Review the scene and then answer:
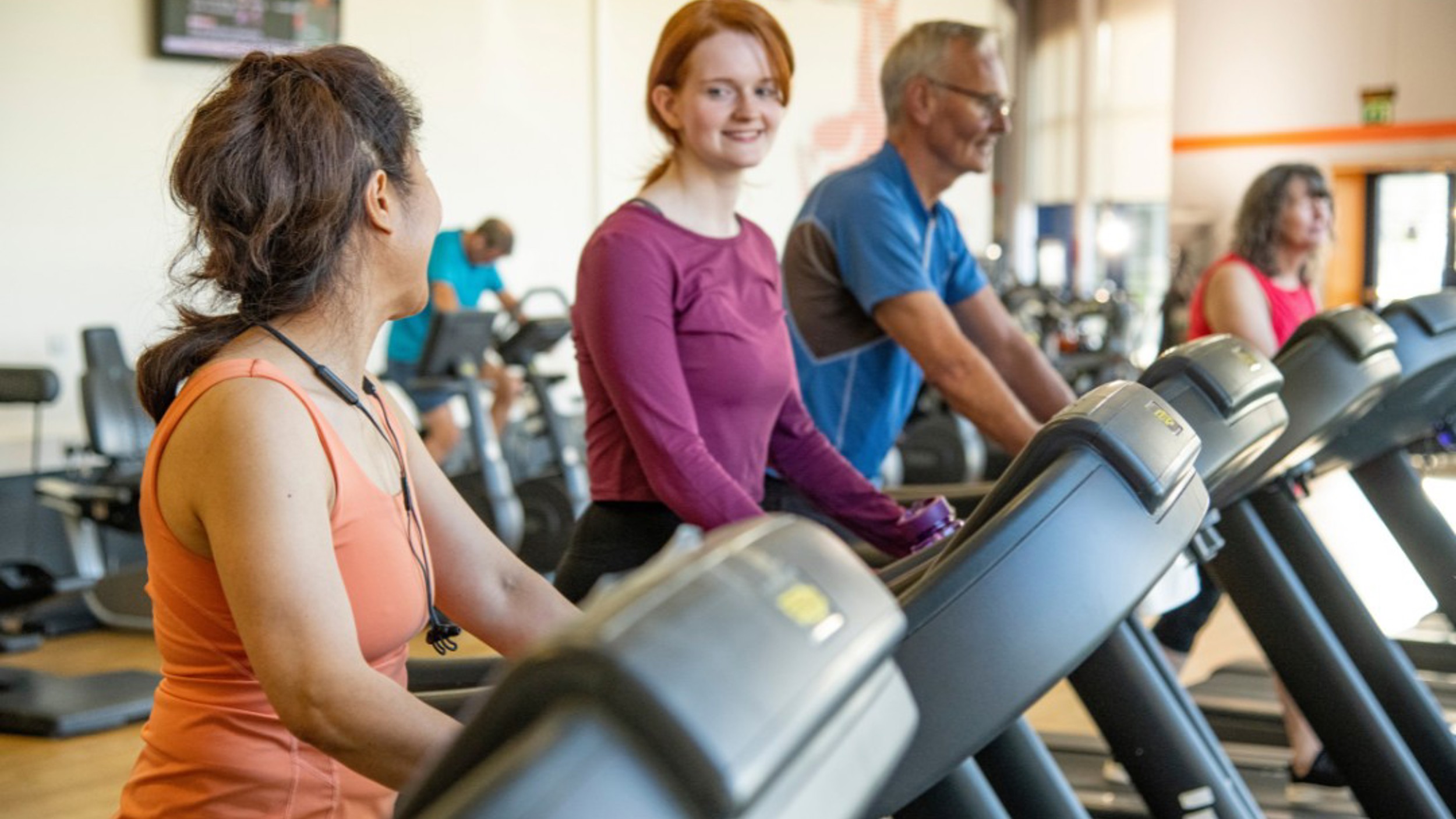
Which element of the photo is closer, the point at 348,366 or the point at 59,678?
the point at 348,366

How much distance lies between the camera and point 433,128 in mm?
7703

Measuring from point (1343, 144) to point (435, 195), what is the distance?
14.2m

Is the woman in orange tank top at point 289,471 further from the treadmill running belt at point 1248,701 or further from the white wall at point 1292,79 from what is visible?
the white wall at point 1292,79

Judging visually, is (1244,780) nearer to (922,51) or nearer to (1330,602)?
(1330,602)

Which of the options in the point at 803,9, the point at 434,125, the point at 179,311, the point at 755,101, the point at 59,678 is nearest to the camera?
the point at 179,311

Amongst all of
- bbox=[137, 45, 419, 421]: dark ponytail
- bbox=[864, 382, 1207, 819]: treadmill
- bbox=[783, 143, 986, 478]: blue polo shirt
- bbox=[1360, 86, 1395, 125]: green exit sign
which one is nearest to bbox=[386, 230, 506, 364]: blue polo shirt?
bbox=[783, 143, 986, 478]: blue polo shirt

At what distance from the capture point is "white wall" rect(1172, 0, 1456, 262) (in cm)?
1388

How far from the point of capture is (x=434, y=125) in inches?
304

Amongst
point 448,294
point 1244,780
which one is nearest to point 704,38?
point 1244,780

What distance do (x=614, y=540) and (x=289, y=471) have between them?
3.15ft

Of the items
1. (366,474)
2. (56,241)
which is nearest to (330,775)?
(366,474)

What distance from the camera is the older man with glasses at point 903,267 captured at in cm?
246

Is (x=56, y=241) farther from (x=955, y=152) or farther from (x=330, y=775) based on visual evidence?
(x=330, y=775)

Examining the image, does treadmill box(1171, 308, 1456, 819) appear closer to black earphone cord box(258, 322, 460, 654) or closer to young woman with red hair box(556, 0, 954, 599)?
young woman with red hair box(556, 0, 954, 599)
